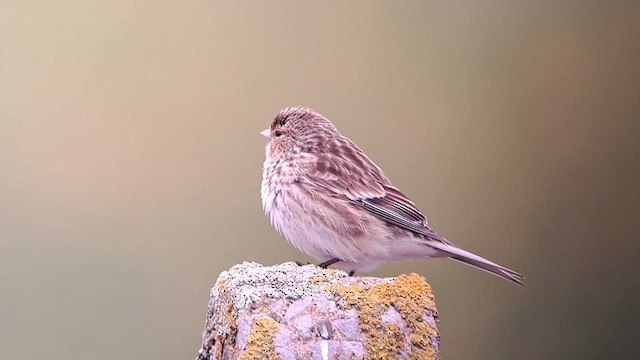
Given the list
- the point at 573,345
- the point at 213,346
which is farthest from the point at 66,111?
the point at 573,345

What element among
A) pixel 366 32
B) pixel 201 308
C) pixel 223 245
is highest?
pixel 366 32

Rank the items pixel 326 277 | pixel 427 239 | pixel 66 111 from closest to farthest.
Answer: pixel 326 277
pixel 427 239
pixel 66 111

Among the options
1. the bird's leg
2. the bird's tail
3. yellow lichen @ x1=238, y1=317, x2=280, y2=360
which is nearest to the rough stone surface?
yellow lichen @ x1=238, y1=317, x2=280, y2=360

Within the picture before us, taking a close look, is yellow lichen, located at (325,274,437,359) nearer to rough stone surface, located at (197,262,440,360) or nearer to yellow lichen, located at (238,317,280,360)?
rough stone surface, located at (197,262,440,360)

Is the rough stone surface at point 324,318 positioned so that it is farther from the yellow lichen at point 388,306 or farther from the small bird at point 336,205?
the small bird at point 336,205

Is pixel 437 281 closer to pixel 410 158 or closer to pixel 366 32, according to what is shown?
pixel 410 158

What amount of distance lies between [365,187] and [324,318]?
105 centimetres

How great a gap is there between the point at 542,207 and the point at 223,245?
1.64 meters

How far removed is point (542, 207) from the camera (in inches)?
173

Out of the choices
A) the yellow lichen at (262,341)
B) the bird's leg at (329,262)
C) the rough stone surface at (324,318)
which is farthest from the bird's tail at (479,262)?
the yellow lichen at (262,341)

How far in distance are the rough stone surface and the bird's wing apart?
747 mm

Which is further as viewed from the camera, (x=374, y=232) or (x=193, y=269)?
(x=193, y=269)

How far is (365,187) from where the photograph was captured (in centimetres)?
322

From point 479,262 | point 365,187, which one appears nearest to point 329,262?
point 365,187
